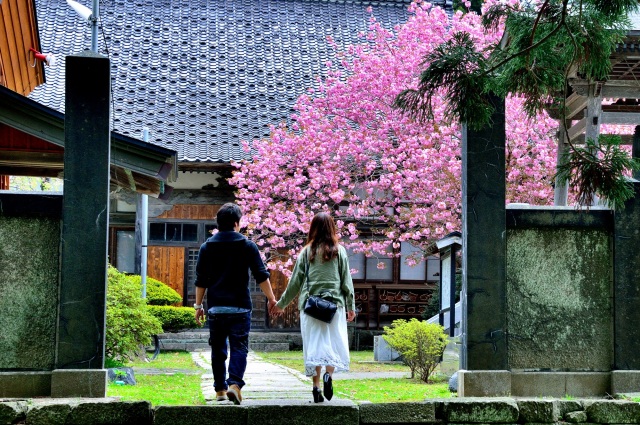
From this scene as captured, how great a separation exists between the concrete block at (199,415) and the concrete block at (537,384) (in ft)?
9.12

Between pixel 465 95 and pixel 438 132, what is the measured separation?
9.01 meters

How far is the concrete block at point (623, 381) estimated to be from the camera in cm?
852

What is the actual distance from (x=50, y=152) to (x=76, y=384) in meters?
5.02

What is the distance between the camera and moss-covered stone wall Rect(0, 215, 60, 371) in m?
8.04

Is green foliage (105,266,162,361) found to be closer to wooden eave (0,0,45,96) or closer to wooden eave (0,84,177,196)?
wooden eave (0,84,177,196)

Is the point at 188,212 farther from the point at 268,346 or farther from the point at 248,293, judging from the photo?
the point at 248,293

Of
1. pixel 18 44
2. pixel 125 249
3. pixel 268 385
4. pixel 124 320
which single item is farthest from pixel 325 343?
pixel 125 249

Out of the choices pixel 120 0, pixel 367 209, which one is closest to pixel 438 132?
pixel 367 209

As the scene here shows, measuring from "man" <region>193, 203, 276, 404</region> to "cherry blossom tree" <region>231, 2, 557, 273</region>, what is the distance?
8.60 meters

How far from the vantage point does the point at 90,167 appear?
8.18 m

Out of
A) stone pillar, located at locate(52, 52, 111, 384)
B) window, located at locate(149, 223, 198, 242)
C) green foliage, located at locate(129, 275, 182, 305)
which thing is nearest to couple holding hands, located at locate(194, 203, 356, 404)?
stone pillar, located at locate(52, 52, 111, 384)

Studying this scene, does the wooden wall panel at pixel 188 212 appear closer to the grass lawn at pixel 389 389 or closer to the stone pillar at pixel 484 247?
the grass lawn at pixel 389 389

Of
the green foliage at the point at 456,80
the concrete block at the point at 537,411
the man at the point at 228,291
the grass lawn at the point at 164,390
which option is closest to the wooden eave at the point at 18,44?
the grass lawn at the point at 164,390

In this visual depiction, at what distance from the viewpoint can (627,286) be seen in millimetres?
8641
